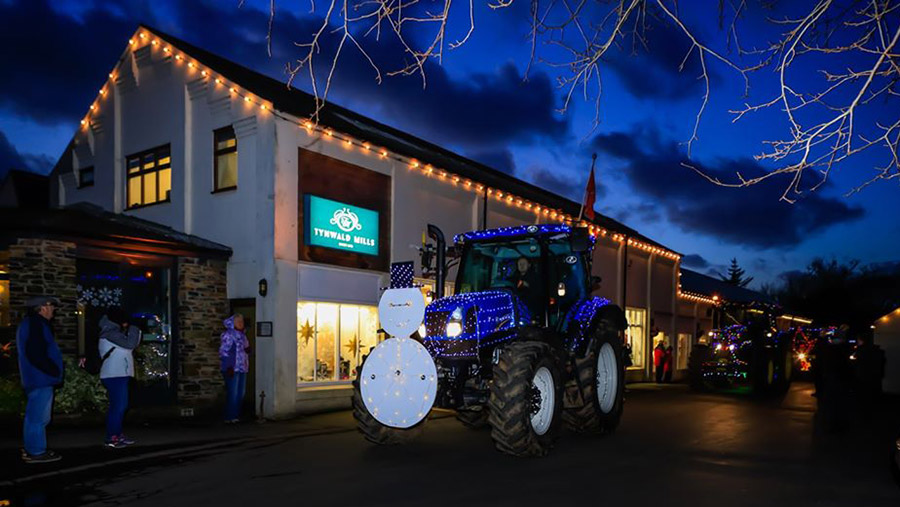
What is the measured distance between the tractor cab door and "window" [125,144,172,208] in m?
9.05

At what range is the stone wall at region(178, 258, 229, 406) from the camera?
12.7 m

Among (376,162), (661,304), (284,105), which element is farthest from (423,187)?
(661,304)

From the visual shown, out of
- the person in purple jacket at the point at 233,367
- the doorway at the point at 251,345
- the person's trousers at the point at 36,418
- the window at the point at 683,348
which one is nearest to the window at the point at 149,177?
the doorway at the point at 251,345

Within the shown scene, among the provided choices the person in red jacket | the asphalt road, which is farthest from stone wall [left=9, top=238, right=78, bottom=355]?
the person in red jacket

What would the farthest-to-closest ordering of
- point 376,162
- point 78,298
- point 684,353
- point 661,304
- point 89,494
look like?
point 684,353
point 661,304
point 376,162
point 78,298
point 89,494

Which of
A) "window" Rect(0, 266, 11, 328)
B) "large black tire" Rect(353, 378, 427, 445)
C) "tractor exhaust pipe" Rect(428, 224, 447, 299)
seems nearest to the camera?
"large black tire" Rect(353, 378, 427, 445)

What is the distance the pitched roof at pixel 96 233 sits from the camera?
→ 1109 centimetres

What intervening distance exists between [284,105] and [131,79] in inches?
216

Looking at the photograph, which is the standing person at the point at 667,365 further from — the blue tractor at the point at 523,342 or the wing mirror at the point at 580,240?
the wing mirror at the point at 580,240

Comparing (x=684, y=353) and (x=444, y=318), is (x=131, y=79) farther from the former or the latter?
(x=684, y=353)

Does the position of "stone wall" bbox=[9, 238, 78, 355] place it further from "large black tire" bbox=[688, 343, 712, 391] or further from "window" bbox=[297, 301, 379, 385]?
"large black tire" bbox=[688, 343, 712, 391]

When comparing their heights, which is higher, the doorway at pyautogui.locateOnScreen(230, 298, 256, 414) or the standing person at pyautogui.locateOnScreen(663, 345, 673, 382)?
the doorway at pyautogui.locateOnScreen(230, 298, 256, 414)

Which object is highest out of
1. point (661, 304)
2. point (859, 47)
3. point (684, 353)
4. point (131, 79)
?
point (131, 79)

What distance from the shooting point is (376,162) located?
15.1 m
